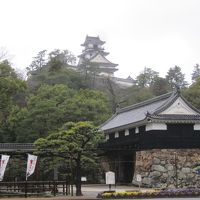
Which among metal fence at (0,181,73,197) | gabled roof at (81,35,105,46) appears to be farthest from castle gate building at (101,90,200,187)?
gabled roof at (81,35,105,46)

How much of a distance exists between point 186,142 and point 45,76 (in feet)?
116

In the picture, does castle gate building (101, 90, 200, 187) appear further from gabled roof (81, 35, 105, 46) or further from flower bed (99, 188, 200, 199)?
gabled roof (81, 35, 105, 46)

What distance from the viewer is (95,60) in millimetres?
107625

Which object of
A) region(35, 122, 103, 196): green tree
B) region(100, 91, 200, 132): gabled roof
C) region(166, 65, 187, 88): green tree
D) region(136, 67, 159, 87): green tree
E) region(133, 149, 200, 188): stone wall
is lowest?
region(133, 149, 200, 188): stone wall

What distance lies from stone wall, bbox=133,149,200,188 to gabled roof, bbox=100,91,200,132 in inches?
109

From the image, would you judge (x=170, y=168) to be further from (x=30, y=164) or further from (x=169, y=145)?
(x=30, y=164)

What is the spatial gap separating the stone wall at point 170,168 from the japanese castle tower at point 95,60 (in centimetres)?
4395

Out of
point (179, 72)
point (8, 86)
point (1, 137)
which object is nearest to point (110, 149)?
point (8, 86)

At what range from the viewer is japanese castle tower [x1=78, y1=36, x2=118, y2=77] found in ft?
264

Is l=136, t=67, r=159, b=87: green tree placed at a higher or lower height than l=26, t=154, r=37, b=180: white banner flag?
higher


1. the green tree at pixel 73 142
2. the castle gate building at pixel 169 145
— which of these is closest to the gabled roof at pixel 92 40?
the castle gate building at pixel 169 145

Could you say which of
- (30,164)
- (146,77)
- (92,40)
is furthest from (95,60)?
(30,164)

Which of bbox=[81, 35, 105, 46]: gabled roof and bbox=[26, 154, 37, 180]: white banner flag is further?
bbox=[81, 35, 105, 46]: gabled roof

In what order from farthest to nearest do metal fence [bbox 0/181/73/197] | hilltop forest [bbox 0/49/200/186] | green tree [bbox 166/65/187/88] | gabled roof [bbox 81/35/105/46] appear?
gabled roof [bbox 81/35/105/46] → green tree [bbox 166/65/187/88] → hilltop forest [bbox 0/49/200/186] → metal fence [bbox 0/181/73/197]
